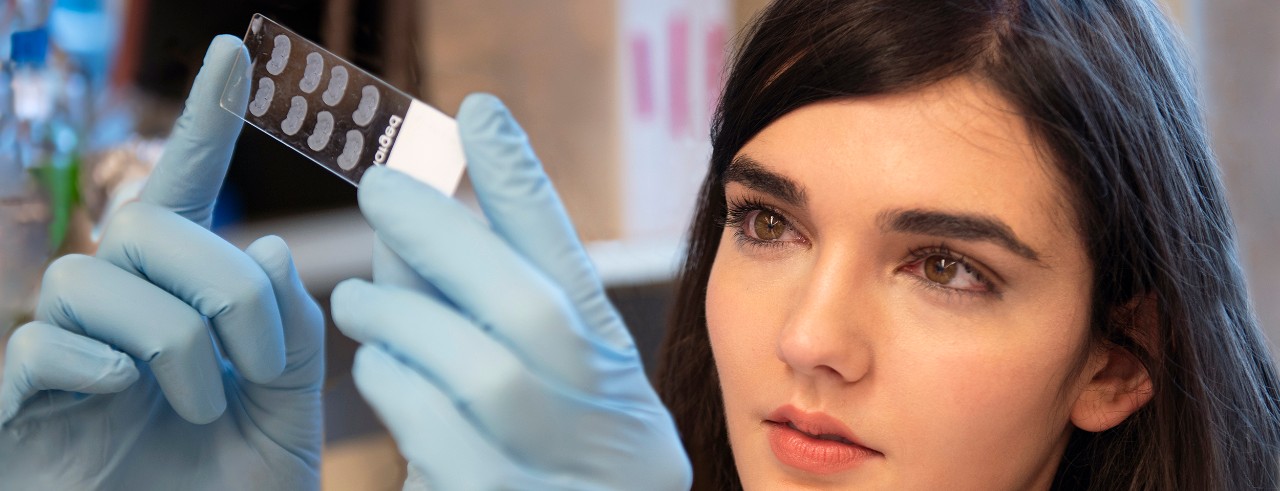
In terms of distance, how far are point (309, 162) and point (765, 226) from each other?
885mm

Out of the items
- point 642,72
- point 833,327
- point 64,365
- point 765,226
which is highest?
point 642,72

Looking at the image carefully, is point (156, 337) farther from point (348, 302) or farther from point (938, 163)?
point (938, 163)

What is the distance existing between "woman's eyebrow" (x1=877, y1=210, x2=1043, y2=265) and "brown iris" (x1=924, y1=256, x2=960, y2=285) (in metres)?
0.04

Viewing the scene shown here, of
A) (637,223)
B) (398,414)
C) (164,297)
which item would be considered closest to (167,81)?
(164,297)

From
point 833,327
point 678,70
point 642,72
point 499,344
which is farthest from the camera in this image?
point 678,70

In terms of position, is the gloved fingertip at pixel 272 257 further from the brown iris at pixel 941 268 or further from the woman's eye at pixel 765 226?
the brown iris at pixel 941 268

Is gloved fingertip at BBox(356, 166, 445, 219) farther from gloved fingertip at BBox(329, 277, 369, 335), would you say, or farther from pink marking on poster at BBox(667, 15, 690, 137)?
pink marking on poster at BBox(667, 15, 690, 137)

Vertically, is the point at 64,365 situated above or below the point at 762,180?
below

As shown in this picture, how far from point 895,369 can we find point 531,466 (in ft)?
1.15

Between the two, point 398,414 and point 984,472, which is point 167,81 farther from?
point 984,472

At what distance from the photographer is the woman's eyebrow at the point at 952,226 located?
0.92 meters

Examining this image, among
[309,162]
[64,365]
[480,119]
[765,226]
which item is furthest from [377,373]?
[309,162]

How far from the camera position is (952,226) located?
929mm

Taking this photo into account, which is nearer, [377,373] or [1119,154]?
[377,373]
